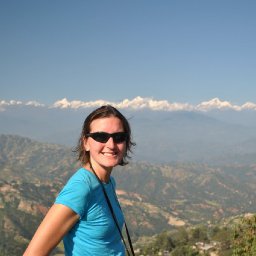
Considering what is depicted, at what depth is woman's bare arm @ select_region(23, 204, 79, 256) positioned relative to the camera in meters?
4.48

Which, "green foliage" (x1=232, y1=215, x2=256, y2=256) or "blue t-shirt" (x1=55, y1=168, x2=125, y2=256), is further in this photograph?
"green foliage" (x1=232, y1=215, x2=256, y2=256)

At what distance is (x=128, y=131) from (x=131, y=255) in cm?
198

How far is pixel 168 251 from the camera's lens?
16588cm

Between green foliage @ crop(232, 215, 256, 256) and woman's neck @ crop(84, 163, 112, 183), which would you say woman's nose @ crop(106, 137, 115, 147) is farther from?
green foliage @ crop(232, 215, 256, 256)

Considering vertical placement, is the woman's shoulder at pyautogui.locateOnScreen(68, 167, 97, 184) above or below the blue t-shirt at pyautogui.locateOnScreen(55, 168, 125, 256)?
above

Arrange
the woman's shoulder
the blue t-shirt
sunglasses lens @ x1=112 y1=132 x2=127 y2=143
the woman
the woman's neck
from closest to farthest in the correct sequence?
the woman, the blue t-shirt, the woman's shoulder, the woman's neck, sunglasses lens @ x1=112 y1=132 x2=127 y2=143

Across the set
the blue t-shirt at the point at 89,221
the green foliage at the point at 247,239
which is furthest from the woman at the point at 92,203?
the green foliage at the point at 247,239

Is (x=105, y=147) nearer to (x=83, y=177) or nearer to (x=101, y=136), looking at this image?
(x=101, y=136)

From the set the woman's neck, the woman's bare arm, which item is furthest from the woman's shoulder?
the woman's bare arm

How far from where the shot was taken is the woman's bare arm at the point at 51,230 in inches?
176

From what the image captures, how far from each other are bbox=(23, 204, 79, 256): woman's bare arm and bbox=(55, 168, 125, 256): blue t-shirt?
0.15 meters

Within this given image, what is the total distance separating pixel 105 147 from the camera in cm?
571

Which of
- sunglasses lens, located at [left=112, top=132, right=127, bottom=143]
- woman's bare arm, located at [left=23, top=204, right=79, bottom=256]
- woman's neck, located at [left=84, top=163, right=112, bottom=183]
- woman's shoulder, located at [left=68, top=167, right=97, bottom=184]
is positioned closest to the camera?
woman's bare arm, located at [left=23, top=204, right=79, bottom=256]

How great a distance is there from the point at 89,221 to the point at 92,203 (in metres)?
0.25
